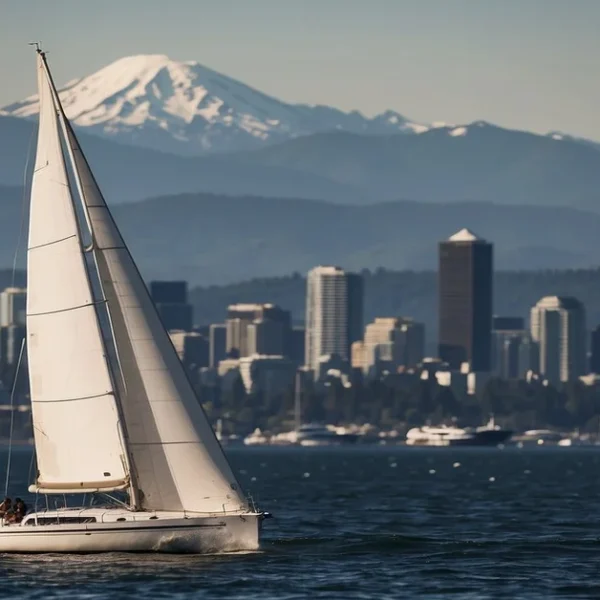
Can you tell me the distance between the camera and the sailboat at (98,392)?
5366 centimetres

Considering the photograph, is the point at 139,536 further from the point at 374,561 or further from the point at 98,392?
the point at 374,561

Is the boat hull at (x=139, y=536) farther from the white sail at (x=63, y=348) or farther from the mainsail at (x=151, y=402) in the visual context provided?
the white sail at (x=63, y=348)

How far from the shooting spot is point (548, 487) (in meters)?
122

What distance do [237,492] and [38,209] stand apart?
29.6ft

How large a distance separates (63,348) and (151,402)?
269 cm

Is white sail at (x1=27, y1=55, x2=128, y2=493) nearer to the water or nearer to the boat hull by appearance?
the boat hull

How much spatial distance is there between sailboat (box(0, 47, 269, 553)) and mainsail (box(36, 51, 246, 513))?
26mm

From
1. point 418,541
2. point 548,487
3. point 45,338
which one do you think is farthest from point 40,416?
point 548,487

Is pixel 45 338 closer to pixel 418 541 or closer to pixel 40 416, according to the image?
pixel 40 416

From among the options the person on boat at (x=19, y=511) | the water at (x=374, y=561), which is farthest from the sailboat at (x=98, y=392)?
the water at (x=374, y=561)

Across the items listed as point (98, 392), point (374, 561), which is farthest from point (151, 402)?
point (374, 561)

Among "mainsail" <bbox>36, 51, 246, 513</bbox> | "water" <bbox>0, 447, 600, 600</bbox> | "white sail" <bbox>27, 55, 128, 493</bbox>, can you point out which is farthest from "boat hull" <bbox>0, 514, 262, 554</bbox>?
"white sail" <bbox>27, 55, 128, 493</bbox>

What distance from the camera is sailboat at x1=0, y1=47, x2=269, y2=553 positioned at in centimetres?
5366

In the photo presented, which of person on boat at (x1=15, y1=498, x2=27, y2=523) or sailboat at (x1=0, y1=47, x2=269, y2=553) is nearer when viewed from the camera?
sailboat at (x1=0, y1=47, x2=269, y2=553)
